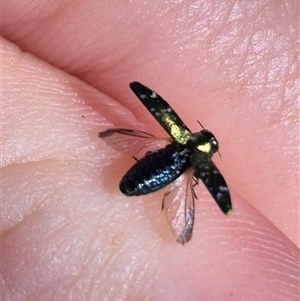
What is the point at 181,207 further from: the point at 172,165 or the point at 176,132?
the point at 176,132

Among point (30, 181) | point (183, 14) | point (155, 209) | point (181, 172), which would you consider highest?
point (183, 14)

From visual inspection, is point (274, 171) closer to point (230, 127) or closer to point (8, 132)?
point (230, 127)

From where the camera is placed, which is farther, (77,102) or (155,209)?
(77,102)

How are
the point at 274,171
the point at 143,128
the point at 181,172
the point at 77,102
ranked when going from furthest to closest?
the point at 274,171 < the point at 143,128 < the point at 77,102 < the point at 181,172

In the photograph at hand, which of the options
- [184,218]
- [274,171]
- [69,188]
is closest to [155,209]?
[184,218]

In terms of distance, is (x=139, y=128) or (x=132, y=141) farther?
(x=139, y=128)

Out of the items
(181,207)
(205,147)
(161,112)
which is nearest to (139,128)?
(161,112)
